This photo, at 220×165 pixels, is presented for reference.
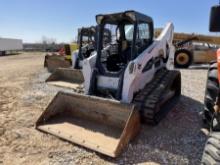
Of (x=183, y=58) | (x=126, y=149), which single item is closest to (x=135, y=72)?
(x=126, y=149)

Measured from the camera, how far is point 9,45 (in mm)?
43281

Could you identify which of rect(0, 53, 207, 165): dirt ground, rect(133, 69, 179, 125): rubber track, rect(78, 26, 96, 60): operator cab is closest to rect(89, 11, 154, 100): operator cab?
rect(133, 69, 179, 125): rubber track

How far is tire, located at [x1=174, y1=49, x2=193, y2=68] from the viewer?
12453 millimetres

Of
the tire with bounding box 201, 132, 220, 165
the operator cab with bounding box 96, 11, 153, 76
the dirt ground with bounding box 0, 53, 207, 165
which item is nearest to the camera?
the tire with bounding box 201, 132, 220, 165

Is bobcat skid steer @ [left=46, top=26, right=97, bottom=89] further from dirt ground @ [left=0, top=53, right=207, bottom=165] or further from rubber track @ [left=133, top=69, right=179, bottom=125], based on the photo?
rubber track @ [left=133, top=69, right=179, bottom=125]

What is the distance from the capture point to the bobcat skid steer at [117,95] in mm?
3609

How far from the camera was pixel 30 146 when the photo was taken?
351 centimetres

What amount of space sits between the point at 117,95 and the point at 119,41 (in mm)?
1396

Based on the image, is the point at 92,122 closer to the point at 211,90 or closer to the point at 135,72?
the point at 135,72

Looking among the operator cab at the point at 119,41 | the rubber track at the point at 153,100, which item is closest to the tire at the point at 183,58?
the operator cab at the point at 119,41

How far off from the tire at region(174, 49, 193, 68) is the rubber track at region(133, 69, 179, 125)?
318 inches

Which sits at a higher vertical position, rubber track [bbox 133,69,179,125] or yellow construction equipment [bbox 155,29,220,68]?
yellow construction equipment [bbox 155,29,220,68]

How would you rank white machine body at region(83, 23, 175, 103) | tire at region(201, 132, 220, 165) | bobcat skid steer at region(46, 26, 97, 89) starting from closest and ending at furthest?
tire at region(201, 132, 220, 165), white machine body at region(83, 23, 175, 103), bobcat skid steer at region(46, 26, 97, 89)

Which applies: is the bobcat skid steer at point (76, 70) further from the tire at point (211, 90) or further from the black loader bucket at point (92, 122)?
the tire at point (211, 90)
